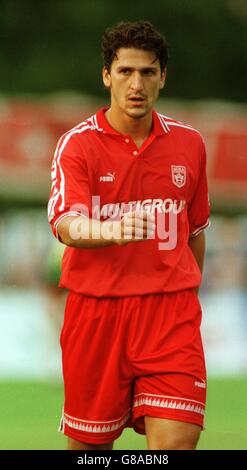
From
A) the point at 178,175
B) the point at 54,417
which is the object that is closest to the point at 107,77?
the point at 178,175

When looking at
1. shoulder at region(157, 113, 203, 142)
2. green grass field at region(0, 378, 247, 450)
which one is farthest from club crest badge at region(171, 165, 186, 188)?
green grass field at region(0, 378, 247, 450)

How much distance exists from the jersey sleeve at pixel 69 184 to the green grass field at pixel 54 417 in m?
3.22

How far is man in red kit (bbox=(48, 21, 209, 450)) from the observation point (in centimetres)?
577

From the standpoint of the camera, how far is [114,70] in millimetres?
5844

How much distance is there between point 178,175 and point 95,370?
0.89 m

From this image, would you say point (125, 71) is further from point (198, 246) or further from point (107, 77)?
point (198, 246)

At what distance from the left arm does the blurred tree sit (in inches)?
657

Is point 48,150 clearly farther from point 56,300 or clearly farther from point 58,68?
point 56,300

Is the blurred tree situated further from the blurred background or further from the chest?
the chest

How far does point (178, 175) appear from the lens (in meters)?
5.90

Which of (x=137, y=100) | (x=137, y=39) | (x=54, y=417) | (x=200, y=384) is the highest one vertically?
(x=137, y=39)

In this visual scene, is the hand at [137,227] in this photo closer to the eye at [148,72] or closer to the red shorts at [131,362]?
the red shorts at [131,362]

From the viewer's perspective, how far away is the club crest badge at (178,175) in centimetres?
589
